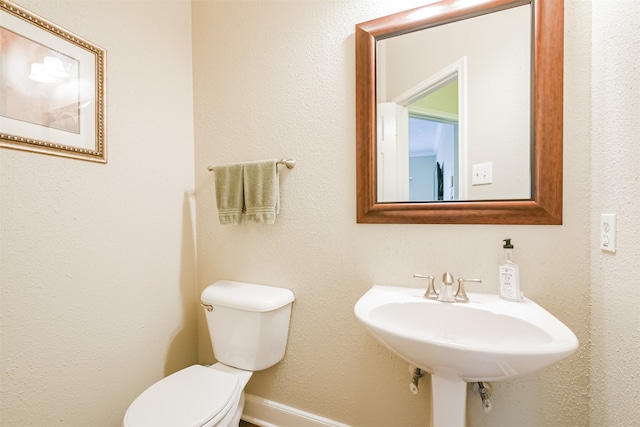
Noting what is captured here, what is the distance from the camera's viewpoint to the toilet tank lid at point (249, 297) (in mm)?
1190

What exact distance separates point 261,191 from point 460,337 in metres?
0.98

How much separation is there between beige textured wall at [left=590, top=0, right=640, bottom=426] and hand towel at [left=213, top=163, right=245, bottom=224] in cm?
133

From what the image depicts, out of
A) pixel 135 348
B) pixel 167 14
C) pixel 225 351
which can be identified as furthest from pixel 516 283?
pixel 167 14

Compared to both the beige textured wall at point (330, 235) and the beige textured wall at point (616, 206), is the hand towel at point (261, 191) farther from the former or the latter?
the beige textured wall at point (616, 206)

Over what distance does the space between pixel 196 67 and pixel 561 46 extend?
164 centimetres

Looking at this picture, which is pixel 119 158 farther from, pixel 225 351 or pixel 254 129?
pixel 225 351

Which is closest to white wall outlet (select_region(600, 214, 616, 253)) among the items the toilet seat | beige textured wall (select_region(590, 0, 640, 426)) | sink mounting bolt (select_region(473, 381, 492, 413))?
beige textured wall (select_region(590, 0, 640, 426))

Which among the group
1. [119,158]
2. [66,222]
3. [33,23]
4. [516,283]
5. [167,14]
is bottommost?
[516,283]

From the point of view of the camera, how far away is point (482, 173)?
39.7 inches

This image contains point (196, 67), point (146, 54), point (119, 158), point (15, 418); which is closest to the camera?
point (15, 418)

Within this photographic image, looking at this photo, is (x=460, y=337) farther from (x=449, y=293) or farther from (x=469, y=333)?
(x=449, y=293)

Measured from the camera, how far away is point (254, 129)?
1400 mm

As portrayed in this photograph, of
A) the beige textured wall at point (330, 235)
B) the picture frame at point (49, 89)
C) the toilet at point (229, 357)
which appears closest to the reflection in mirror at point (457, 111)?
the beige textured wall at point (330, 235)

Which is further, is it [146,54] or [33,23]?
[146,54]
